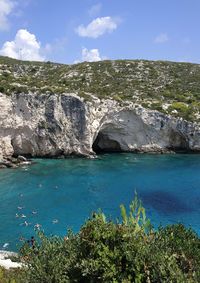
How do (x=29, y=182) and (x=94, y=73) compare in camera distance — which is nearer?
(x=29, y=182)

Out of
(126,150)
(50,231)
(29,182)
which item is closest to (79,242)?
(50,231)

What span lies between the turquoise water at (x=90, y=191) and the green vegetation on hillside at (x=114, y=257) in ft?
56.9

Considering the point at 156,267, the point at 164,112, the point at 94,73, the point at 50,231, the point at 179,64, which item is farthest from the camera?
the point at 179,64

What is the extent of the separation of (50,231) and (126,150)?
43.2 metres

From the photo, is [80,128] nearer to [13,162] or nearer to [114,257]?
[13,162]

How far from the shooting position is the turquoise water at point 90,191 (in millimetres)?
36906

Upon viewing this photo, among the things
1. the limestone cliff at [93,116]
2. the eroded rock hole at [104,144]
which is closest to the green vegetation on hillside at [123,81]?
the limestone cliff at [93,116]

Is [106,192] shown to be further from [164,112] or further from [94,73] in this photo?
[94,73]

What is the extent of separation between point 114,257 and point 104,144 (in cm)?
6440

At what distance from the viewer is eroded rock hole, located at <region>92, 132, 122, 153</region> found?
76.2 m

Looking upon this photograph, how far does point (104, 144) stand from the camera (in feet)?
256

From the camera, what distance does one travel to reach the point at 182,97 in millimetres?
83125

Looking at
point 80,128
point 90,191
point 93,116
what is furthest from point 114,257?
point 93,116

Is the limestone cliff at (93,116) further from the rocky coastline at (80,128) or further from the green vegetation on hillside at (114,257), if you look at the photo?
the green vegetation on hillside at (114,257)
